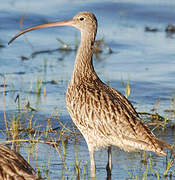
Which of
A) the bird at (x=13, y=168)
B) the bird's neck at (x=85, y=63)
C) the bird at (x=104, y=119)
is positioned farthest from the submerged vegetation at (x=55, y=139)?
the bird at (x=13, y=168)

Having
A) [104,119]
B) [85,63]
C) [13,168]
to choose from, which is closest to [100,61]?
[85,63]

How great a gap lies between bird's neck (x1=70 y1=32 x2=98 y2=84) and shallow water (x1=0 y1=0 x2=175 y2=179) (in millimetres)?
978

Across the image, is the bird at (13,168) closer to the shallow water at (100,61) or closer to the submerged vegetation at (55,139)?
the submerged vegetation at (55,139)

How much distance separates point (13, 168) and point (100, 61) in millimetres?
7100

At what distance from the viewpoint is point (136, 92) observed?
11.0 metres

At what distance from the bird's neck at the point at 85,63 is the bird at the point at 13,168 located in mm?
2222

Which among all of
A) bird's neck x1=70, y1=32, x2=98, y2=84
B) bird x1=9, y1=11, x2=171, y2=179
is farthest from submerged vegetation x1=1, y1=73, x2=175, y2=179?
bird's neck x1=70, y1=32, x2=98, y2=84

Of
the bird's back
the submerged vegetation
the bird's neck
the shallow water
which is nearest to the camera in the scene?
the bird's back

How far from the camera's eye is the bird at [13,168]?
5.49m

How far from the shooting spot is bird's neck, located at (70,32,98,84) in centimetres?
801

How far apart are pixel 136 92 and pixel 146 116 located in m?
1.55

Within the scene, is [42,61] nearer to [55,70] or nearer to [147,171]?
[55,70]

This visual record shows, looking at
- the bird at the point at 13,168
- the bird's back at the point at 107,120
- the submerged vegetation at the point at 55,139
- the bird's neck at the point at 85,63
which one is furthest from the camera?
the bird's neck at the point at 85,63

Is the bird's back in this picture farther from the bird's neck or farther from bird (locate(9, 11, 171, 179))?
the bird's neck
